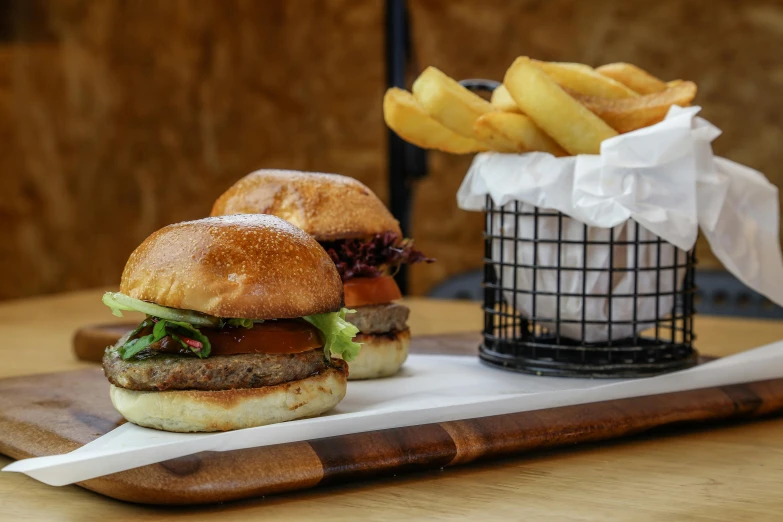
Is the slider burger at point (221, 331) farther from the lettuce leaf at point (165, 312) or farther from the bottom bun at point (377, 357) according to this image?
the bottom bun at point (377, 357)

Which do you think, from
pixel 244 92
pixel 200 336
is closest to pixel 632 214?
pixel 200 336

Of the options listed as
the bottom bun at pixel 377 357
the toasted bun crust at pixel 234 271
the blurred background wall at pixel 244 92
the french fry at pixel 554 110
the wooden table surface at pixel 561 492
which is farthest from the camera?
the blurred background wall at pixel 244 92

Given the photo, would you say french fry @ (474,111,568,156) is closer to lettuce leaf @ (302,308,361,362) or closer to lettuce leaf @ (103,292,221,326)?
lettuce leaf @ (302,308,361,362)

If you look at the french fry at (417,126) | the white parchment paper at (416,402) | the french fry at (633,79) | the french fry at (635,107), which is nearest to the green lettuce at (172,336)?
the white parchment paper at (416,402)

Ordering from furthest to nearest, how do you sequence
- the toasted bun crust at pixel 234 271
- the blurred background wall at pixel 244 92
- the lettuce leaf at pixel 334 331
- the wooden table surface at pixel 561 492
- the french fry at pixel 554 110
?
the blurred background wall at pixel 244 92, the french fry at pixel 554 110, the lettuce leaf at pixel 334 331, the toasted bun crust at pixel 234 271, the wooden table surface at pixel 561 492

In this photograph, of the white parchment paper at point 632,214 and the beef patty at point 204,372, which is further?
the white parchment paper at point 632,214

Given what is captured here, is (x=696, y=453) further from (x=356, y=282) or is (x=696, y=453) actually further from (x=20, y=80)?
(x=20, y=80)

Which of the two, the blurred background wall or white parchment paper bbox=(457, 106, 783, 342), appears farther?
the blurred background wall

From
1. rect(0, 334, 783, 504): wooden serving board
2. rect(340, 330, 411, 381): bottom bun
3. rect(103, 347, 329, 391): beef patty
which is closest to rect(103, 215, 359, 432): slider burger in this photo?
rect(103, 347, 329, 391): beef patty
